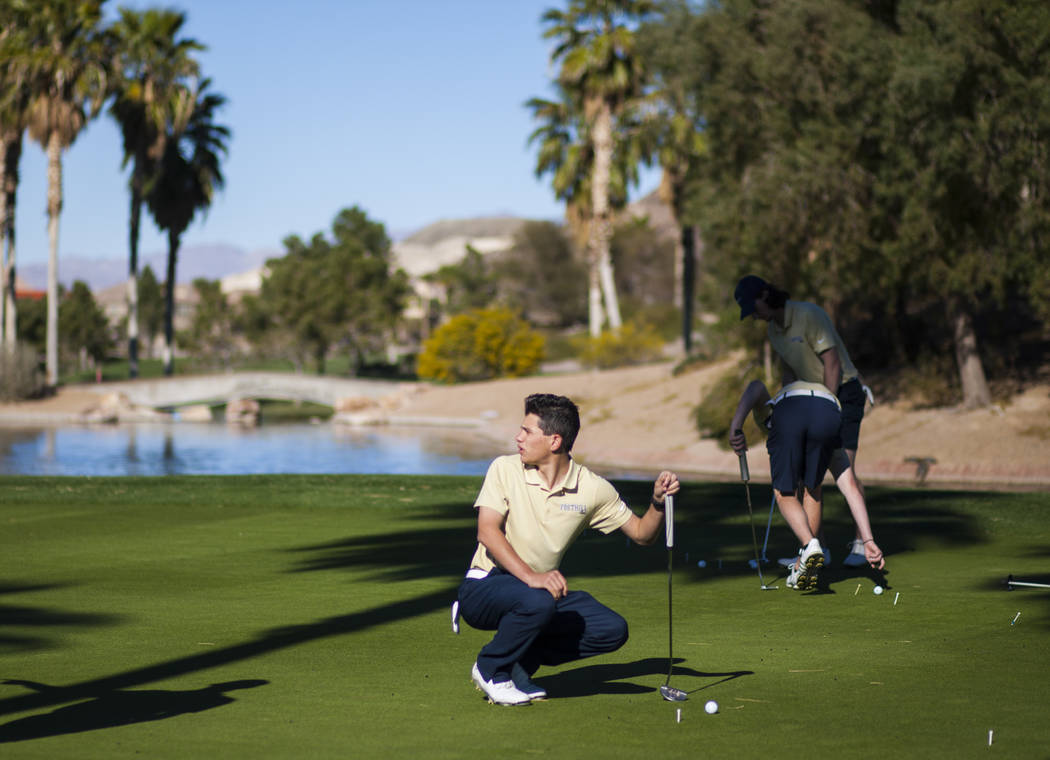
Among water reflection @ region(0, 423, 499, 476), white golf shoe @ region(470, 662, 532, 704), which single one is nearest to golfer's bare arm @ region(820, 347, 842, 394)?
white golf shoe @ region(470, 662, 532, 704)

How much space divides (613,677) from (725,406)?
26836 millimetres

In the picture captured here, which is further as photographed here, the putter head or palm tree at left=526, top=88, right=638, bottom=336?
palm tree at left=526, top=88, right=638, bottom=336

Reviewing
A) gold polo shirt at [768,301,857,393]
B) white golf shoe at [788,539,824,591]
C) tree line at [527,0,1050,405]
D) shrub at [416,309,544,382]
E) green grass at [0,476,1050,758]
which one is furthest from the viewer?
shrub at [416,309,544,382]

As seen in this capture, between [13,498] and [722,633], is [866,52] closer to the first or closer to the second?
[13,498]

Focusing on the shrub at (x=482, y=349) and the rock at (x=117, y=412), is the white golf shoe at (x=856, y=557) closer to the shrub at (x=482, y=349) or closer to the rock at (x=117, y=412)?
the rock at (x=117, y=412)

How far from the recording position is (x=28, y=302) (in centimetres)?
9525

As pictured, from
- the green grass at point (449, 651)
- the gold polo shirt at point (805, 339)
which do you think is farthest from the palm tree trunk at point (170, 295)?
the gold polo shirt at point (805, 339)

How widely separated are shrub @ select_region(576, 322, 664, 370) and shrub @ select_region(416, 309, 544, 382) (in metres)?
4.62

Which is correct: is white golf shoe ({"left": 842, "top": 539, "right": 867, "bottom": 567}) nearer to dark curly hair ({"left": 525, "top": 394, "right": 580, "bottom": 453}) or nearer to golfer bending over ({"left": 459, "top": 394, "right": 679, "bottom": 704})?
golfer bending over ({"left": 459, "top": 394, "right": 679, "bottom": 704})

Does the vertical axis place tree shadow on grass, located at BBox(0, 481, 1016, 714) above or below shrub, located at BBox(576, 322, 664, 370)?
below

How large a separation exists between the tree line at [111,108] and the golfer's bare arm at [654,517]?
51027 mm

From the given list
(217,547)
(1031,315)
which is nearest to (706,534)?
(217,547)

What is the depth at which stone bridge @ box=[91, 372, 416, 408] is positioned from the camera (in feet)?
196

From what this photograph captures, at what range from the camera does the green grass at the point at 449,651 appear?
505 centimetres
